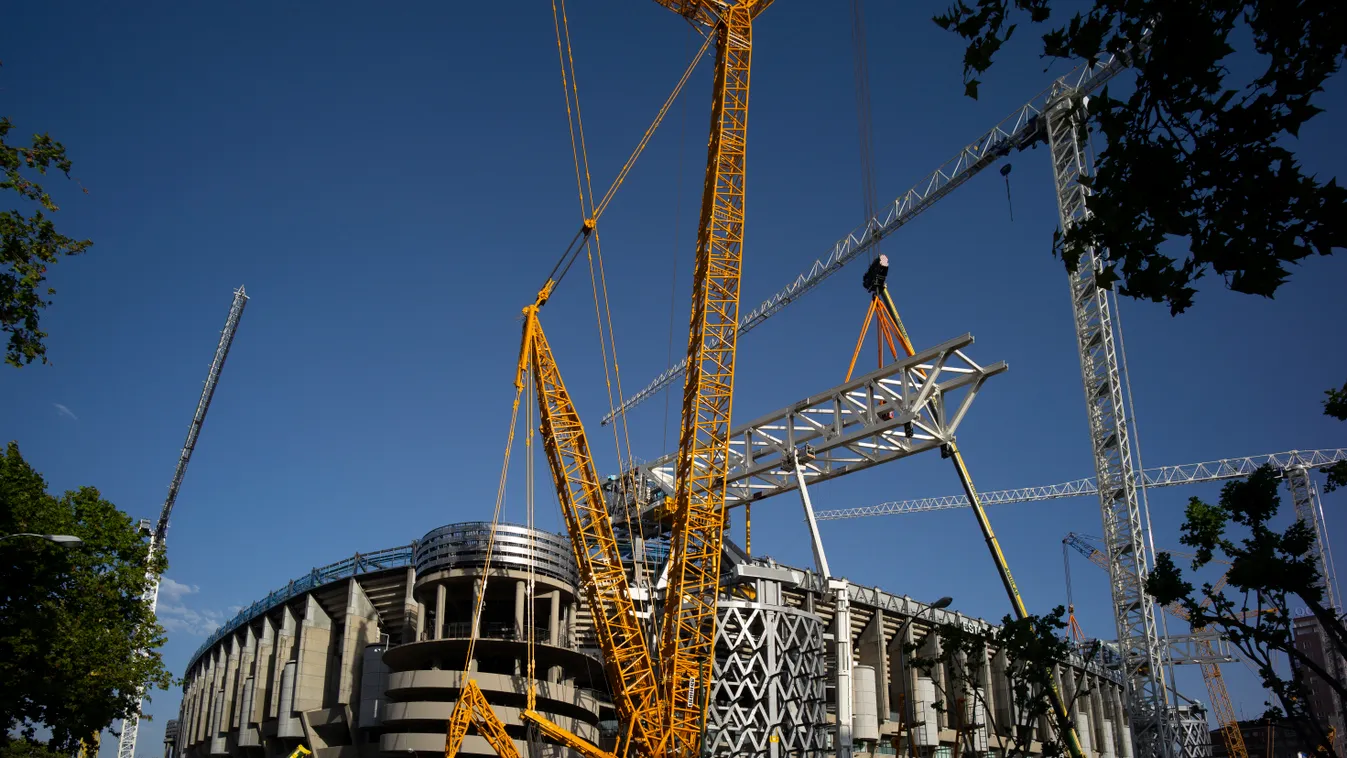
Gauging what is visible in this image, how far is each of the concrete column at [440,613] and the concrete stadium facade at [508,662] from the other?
9 cm

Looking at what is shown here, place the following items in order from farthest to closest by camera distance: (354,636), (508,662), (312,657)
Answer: (312,657) < (354,636) < (508,662)

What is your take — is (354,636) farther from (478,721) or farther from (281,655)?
(478,721)

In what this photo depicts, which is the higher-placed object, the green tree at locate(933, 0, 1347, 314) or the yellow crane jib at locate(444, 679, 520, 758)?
the green tree at locate(933, 0, 1347, 314)

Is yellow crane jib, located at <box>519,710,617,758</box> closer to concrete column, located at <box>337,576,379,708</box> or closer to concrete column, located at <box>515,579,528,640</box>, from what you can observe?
concrete column, located at <box>515,579,528,640</box>

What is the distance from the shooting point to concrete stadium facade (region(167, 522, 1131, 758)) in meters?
59.3

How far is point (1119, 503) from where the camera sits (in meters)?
62.1

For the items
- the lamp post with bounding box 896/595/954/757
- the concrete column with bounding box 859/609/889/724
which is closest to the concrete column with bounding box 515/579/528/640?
the lamp post with bounding box 896/595/954/757

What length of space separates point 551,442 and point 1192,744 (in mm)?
77193

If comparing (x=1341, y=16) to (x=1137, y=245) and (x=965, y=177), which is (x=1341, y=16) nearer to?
(x=1137, y=245)

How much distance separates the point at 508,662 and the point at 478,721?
9.61m

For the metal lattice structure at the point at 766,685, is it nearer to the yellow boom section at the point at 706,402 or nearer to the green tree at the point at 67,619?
the yellow boom section at the point at 706,402

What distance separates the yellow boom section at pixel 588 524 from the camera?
5744 centimetres

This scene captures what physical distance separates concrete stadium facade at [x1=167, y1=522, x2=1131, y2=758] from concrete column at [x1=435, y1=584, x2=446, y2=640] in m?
0.09

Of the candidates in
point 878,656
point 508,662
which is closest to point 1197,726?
point 878,656
